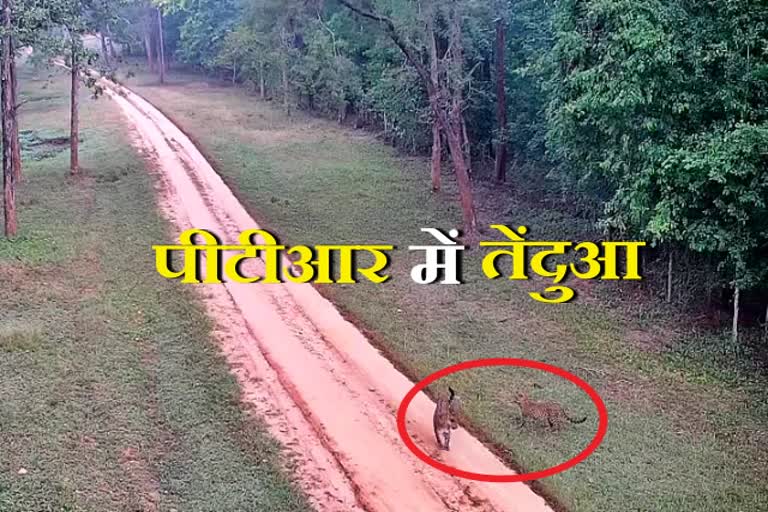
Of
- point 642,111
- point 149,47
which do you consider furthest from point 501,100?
point 149,47

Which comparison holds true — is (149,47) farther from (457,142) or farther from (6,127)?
(457,142)

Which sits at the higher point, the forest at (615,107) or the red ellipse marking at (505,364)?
the forest at (615,107)

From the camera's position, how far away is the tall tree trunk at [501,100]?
Result: 19.2 meters

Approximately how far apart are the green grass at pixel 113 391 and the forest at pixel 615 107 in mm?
2590

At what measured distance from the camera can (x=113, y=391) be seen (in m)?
9.02

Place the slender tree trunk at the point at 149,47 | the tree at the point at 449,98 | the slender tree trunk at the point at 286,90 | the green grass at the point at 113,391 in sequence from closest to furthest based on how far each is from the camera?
the green grass at the point at 113,391, the tree at the point at 449,98, the slender tree trunk at the point at 286,90, the slender tree trunk at the point at 149,47

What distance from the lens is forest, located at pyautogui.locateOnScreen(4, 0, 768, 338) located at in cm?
976

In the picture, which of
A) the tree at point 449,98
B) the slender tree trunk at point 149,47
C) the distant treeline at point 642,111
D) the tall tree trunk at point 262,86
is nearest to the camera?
the distant treeline at point 642,111

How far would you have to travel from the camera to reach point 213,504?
6934 mm

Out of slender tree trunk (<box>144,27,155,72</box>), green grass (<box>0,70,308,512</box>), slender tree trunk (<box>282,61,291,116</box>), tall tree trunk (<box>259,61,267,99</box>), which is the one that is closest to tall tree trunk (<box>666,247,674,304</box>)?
green grass (<box>0,70,308,512</box>)

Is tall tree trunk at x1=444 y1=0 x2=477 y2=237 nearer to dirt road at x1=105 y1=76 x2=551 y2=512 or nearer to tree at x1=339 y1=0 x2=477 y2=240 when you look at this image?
tree at x1=339 y1=0 x2=477 y2=240

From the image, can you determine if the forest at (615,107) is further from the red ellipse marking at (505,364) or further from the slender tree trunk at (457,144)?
the red ellipse marking at (505,364)

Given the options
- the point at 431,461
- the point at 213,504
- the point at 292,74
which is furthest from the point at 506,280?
the point at 292,74

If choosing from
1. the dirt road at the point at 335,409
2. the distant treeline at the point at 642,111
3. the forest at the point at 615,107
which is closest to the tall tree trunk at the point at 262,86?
the forest at the point at 615,107
